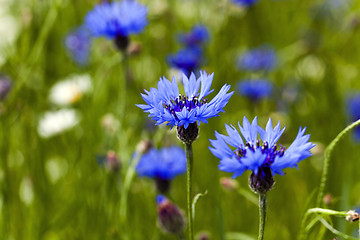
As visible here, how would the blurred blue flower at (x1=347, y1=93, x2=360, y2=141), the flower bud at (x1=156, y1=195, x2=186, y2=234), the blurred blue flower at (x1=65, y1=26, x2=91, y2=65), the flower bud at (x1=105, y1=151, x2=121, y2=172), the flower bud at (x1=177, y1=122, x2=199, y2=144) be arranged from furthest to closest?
the blurred blue flower at (x1=65, y1=26, x2=91, y2=65)
the blurred blue flower at (x1=347, y1=93, x2=360, y2=141)
the flower bud at (x1=105, y1=151, x2=121, y2=172)
the flower bud at (x1=156, y1=195, x2=186, y2=234)
the flower bud at (x1=177, y1=122, x2=199, y2=144)

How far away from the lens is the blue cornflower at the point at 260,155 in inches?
22.8

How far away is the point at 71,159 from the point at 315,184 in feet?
2.41

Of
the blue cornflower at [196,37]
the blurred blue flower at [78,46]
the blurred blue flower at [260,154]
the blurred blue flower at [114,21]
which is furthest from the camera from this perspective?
the blurred blue flower at [78,46]

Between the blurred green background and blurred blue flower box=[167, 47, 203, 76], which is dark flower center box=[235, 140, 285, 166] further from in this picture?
blurred blue flower box=[167, 47, 203, 76]

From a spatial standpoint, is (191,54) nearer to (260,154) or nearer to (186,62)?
(186,62)

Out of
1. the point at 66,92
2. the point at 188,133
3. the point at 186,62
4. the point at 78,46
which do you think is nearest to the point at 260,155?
the point at 188,133

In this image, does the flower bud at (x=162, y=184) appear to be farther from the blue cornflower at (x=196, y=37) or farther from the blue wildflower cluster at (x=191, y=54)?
the blue cornflower at (x=196, y=37)

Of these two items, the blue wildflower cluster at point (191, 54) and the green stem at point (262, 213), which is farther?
the blue wildflower cluster at point (191, 54)

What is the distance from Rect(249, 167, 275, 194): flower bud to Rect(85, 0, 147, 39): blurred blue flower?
68 cm

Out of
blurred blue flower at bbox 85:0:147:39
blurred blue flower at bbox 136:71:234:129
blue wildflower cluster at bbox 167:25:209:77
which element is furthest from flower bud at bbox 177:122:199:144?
blue wildflower cluster at bbox 167:25:209:77

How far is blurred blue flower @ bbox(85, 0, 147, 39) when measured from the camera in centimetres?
120

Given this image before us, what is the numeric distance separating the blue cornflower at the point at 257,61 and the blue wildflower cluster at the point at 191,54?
21 cm

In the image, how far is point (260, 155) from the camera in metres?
0.59

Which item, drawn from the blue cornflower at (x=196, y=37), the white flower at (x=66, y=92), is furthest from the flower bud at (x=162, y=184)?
the white flower at (x=66, y=92)
